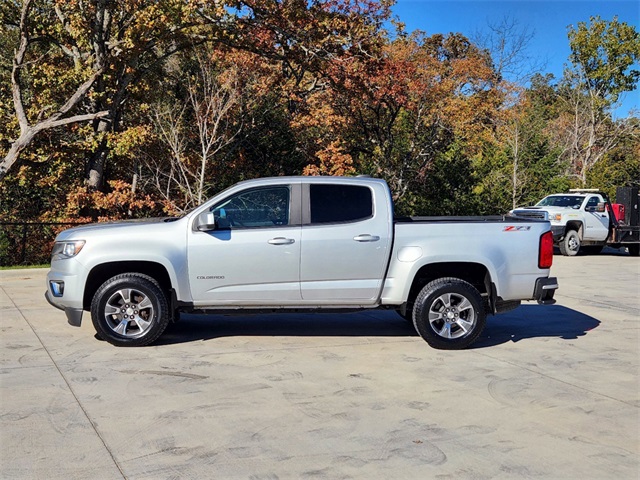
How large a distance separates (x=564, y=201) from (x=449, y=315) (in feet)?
48.6

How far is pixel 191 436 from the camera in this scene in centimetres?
477

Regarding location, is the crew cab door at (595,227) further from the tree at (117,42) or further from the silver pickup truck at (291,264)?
the silver pickup truck at (291,264)

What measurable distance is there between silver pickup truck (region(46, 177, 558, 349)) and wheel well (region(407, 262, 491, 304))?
0.04m

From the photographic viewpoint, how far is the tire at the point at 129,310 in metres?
7.35

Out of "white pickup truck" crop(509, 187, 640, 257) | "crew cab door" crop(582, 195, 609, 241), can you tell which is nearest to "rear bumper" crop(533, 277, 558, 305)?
"white pickup truck" crop(509, 187, 640, 257)

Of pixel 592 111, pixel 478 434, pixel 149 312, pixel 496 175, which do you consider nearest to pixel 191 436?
pixel 478 434

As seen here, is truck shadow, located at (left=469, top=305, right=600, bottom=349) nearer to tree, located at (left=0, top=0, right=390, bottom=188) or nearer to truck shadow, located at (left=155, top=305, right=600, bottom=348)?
truck shadow, located at (left=155, top=305, right=600, bottom=348)

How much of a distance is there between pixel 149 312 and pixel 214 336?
3.22ft

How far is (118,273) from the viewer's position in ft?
25.1

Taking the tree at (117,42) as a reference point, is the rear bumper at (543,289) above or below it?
below

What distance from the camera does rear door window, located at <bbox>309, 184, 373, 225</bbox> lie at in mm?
7605

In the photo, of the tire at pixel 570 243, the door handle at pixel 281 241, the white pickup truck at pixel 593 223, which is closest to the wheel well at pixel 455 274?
the door handle at pixel 281 241

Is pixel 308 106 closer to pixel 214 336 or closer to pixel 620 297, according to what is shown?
pixel 620 297

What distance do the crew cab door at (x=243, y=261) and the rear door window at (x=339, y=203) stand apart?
292mm
